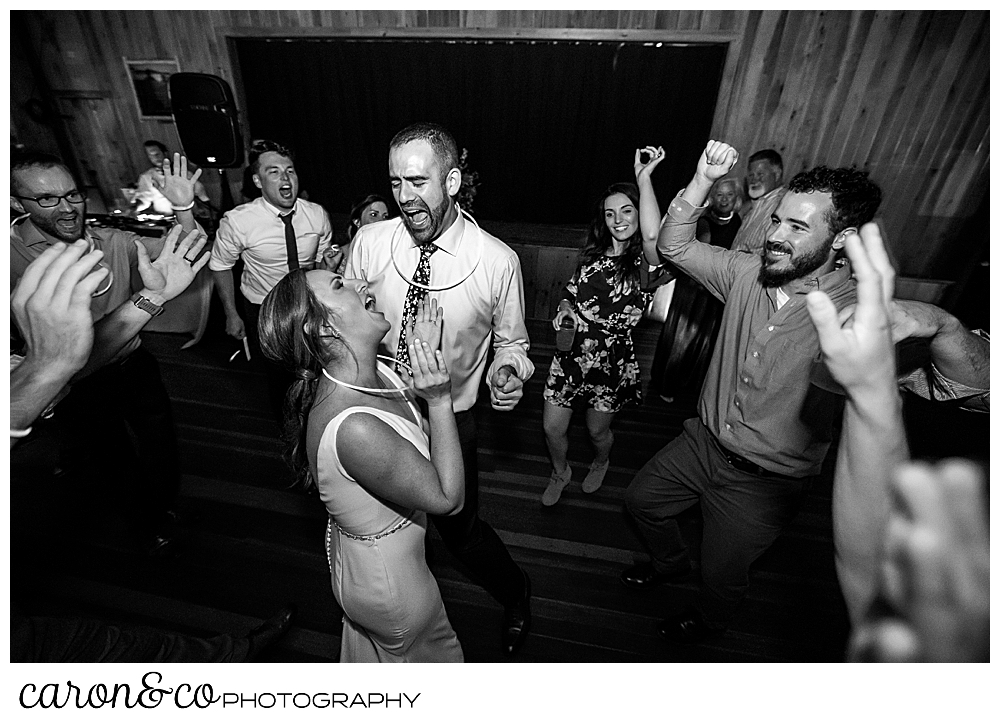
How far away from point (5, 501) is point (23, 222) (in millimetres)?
1491

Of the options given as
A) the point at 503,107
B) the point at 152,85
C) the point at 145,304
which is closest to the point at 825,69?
the point at 503,107

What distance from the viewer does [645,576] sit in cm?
203

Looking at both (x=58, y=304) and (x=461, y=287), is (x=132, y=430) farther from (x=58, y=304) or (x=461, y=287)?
(x=461, y=287)

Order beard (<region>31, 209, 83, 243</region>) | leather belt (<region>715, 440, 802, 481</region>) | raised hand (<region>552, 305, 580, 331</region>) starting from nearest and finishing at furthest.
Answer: leather belt (<region>715, 440, 802, 481</region>) < beard (<region>31, 209, 83, 243</region>) < raised hand (<region>552, 305, 580, 331</region>)

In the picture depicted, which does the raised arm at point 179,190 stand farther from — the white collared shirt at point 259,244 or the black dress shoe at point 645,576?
the black dress shoe at point 645,576

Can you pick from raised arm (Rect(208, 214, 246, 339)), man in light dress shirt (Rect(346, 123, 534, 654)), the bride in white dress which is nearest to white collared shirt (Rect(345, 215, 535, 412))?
man in light dress shirt (Rect(346, 123, 534, 654))

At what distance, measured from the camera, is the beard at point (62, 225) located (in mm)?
1811

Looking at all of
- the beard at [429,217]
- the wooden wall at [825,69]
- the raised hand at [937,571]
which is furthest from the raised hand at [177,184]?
the wooden wall at [825,69]

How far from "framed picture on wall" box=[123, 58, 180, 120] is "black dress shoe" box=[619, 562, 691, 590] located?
6.26m

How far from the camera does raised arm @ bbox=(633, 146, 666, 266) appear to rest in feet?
5.58

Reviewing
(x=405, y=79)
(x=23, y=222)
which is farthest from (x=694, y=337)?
(x=405, y=79)

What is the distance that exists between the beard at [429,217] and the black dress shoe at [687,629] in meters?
1.74

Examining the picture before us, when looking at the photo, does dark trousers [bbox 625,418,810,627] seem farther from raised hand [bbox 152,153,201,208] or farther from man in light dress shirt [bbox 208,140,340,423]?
raised hand [bbox 152,153,201,208]

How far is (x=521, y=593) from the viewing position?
1840mm
